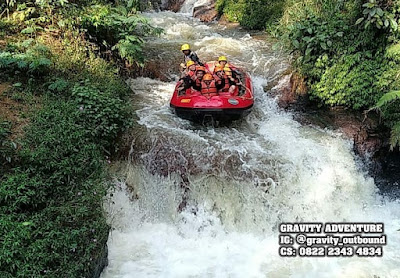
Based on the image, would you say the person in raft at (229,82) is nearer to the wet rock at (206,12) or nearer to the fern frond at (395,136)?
the fern frond at (395,136)

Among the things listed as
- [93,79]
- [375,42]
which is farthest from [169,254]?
[375,42]

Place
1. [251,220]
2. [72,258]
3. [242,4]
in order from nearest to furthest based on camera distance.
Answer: [72,258]
[251,220]
[242,4]

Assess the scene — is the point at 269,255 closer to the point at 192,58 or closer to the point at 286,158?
the point at 286,158

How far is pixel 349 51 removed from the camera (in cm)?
709

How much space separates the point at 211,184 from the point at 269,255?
1.35m

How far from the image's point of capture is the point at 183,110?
22.2ft

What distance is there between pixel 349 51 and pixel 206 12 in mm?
7906

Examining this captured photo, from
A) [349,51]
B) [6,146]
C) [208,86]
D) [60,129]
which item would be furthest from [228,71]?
[6,146]

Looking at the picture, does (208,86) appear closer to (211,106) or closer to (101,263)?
(211,106)

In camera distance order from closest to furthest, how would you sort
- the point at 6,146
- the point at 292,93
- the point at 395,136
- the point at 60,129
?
the point at 6,146 → the point at 60,129 → the point at 395,136 → the point at 292,93

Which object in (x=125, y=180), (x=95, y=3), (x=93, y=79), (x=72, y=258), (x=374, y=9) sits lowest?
(x=125, y=180)

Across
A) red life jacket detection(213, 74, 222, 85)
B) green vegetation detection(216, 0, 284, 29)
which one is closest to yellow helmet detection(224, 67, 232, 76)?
red life jacket detection(213, 74, 222, 85)

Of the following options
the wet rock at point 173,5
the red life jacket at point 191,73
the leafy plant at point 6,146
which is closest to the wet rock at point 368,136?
the red life jacket at point 191,73

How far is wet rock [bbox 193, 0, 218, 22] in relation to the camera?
45.1 ft
